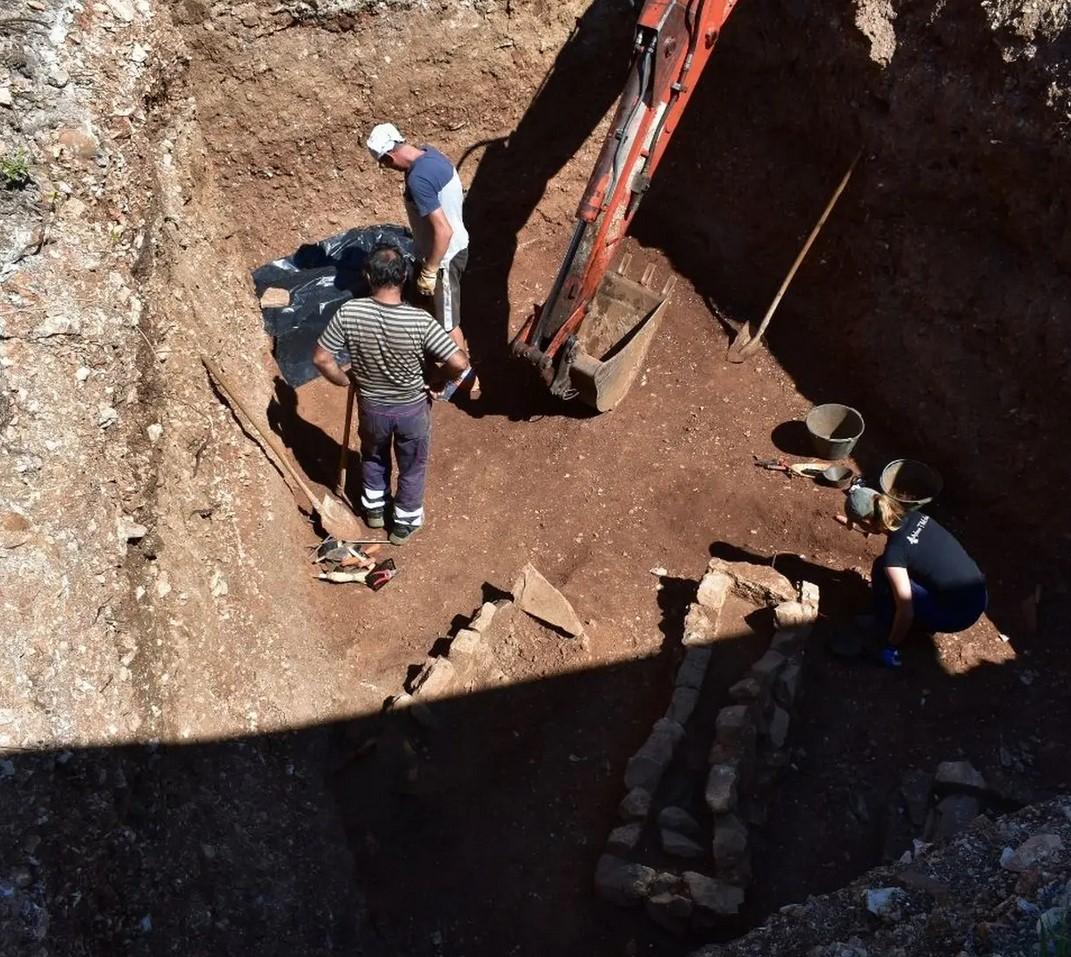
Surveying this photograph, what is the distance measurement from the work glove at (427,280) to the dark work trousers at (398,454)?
1122 mm

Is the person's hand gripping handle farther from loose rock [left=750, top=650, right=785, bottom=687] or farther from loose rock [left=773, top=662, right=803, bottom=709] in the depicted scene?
loose rock [left=773, top=662, right=803, bottom=709]

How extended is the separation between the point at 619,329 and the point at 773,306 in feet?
4.04

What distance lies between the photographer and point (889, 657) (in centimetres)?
542

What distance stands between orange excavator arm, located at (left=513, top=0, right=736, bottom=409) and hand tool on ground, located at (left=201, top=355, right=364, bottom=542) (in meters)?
1.62

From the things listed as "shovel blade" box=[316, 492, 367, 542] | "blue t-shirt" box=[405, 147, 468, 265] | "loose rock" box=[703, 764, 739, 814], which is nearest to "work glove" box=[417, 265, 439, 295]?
"blue t-shirt" box=[405, 147, 468, 265]

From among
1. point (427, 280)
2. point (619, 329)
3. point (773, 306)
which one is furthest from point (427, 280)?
point (773, 306)

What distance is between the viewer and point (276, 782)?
451cm

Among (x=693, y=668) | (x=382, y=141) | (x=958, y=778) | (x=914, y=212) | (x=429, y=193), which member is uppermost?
(x=914, y=212)

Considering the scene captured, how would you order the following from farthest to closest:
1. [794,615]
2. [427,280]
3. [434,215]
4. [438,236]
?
[427,280]
[438,236]
[434,215]
[794,615]

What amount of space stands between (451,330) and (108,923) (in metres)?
4.39

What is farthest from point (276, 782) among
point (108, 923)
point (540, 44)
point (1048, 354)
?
point (540, 44)

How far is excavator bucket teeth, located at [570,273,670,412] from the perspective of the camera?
6.64 m

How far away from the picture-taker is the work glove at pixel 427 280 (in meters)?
6.24

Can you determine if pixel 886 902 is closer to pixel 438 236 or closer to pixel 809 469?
pixel 809 469
